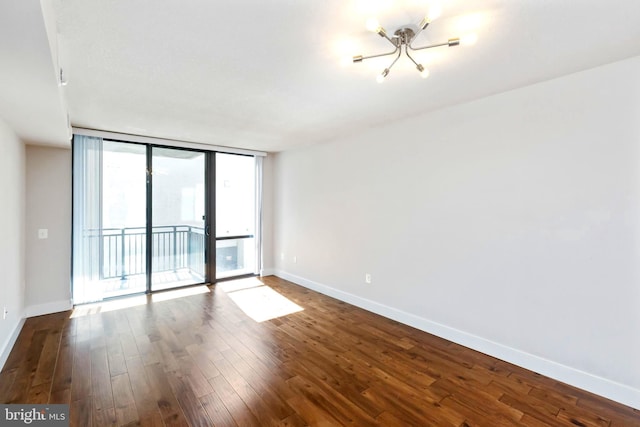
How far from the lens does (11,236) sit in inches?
115

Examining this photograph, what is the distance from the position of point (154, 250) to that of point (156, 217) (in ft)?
1.74

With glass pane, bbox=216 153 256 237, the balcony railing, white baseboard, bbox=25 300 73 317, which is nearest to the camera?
white baseboard, bbox=25 300 73 317

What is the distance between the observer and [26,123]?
8.93 ft

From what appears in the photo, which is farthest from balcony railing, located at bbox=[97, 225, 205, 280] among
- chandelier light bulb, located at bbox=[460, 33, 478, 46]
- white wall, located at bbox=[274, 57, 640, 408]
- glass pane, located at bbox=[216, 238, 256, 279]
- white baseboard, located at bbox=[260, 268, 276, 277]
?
chandelier light bulb, located at bbox=[460, 33, 478, 46]

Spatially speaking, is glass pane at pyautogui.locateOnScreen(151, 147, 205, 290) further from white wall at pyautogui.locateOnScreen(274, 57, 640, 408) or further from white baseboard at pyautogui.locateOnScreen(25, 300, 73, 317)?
white wall at pyautogui.locateOnScreen(274, 57, 640, 408)

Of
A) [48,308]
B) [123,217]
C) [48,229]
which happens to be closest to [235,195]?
[123,217]

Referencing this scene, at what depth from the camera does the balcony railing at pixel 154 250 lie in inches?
172

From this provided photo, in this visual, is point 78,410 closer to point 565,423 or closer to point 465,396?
point 465,396

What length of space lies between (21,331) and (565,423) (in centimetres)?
508

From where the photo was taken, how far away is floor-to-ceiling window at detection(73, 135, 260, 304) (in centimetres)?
397

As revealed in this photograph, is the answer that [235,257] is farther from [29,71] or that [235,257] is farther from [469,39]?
[469,39]

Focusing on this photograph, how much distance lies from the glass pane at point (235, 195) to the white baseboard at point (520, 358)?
8.95 feet

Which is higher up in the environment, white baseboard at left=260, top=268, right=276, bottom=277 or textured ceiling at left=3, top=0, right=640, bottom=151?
textured ceiling at left=3, top=0, right=640, bottom=151

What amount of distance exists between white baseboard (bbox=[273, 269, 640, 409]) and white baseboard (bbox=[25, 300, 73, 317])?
389cm
